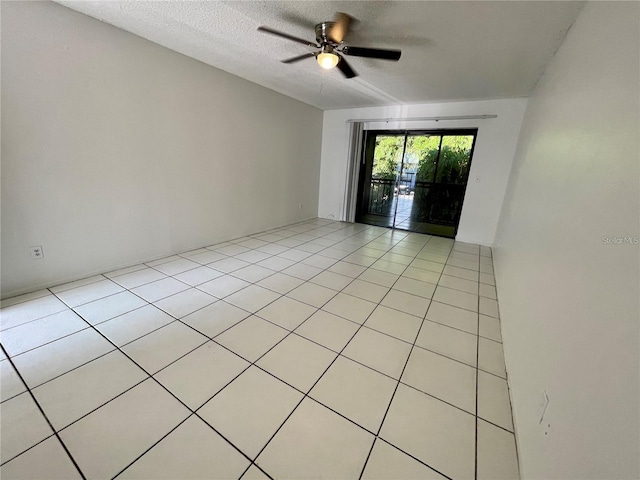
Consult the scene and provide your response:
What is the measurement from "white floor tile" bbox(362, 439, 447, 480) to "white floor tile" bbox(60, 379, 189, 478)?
3.14 ft

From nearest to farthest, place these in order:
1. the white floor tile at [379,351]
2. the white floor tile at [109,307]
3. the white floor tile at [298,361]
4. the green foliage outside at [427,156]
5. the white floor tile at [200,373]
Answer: the white floor tile at [200,373] → the white floor tile at [298,361] → the white floor tile at [379,351] → the white floor tile at [109,307] → the green foliage outside at [427,156]

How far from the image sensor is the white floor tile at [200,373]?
4.69 ft

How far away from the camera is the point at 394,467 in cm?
112

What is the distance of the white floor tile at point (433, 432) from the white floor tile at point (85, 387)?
149cm

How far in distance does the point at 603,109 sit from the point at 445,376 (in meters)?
1.59

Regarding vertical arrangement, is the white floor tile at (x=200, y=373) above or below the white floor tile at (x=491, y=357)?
below

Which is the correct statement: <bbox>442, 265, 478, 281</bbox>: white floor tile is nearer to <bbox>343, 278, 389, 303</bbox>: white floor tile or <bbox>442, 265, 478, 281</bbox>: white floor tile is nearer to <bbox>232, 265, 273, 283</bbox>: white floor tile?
<bbox>343, 278, 389, 303</bbox>: white floor tile

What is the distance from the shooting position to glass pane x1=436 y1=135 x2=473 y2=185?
4859 mm

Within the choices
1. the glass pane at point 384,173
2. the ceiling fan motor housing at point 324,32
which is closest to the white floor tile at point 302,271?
the ceiling fan motor housing at point 324,32

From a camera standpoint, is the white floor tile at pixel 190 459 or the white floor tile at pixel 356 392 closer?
the white floor tile at pixel 190 459

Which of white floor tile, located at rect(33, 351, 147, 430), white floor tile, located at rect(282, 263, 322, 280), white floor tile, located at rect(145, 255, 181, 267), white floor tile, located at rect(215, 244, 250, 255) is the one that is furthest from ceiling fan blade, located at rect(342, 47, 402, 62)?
white floor tile, located at rect(145, 255, 181, 267)

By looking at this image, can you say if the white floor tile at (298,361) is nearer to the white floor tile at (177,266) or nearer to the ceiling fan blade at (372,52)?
the white floor tile at (177,266)

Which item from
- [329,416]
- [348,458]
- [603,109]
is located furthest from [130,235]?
[603,109]

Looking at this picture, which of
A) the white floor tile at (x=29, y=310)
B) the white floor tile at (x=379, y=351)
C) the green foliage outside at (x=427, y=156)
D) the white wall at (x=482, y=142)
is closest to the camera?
the white floor tile at (x=379, y=351)
